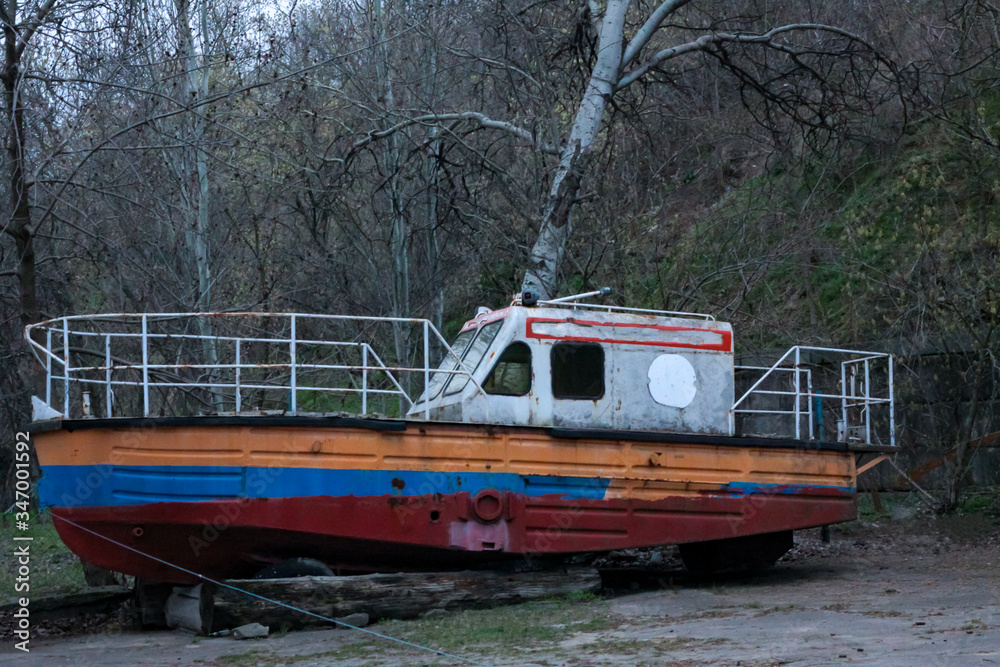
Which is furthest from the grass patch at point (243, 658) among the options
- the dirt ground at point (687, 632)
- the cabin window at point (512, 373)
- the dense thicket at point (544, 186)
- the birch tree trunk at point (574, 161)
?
the birch tree trunk at point (574, 161)

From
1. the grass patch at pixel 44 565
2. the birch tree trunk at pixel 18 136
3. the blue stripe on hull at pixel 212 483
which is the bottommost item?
the grass patch at pixel 44 565

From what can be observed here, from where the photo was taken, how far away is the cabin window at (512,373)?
397 inches

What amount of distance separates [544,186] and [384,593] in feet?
24.2

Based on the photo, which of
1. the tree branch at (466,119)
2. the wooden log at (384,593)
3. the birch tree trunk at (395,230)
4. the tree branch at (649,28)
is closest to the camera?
the wooden log at (384,593)

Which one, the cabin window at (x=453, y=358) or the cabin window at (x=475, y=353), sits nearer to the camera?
the cabin window at (x=475, y=353)

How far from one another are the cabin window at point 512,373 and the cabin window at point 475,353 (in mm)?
265

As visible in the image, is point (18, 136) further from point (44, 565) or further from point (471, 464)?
point (44, 565)

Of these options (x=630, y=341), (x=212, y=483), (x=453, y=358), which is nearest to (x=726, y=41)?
(x=630, y=341)

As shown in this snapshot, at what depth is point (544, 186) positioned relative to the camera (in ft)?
48.7

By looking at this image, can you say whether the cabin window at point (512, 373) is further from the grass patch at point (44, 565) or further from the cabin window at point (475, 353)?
the grass patch at point (44, 565)

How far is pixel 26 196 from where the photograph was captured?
9906 mm

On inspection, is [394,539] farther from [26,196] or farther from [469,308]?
[469,308]

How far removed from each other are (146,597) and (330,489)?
1.91 metres

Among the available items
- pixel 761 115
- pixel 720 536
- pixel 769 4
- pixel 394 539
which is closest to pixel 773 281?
pixel 761 115
